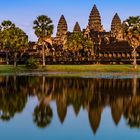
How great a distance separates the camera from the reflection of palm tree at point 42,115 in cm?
2671

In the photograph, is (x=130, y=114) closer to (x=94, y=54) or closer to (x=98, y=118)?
(x=98, y=118)

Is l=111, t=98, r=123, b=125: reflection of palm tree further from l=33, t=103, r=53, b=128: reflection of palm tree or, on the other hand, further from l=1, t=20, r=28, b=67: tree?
l=1, t=20, r=28, b=67: tree

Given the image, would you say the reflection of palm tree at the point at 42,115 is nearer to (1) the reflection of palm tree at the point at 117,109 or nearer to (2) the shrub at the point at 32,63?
(1) the reflection of palm tree at the point at 117,109

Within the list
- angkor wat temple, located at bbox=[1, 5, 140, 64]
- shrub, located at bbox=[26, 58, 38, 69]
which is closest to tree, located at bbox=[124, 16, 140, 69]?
angkor wat temple, located at bbox=[1, 5, 140, 64]

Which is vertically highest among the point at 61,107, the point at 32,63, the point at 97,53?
the point at 97,53

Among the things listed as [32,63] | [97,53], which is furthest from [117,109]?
[97,53]

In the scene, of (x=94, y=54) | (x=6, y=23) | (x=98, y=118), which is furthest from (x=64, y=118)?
(x=94, y=54)

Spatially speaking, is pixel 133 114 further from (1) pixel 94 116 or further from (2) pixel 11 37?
(2) pixel 11 37

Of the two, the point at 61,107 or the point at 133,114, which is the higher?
the point at 133,114

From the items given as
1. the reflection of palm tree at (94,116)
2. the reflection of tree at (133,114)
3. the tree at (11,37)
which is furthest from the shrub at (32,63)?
the reflection of palm tree at (94,116)

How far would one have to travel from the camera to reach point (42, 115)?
30.1m

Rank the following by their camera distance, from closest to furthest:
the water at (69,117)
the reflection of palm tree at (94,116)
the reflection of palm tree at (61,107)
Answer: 1. the water at (69,117)
2. the reflection of palm tree at (94,116)
3. the reflection of palm tree at (61,107)

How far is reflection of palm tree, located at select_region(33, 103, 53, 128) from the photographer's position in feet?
87.6

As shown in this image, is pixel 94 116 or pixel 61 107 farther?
pixel 61 107
